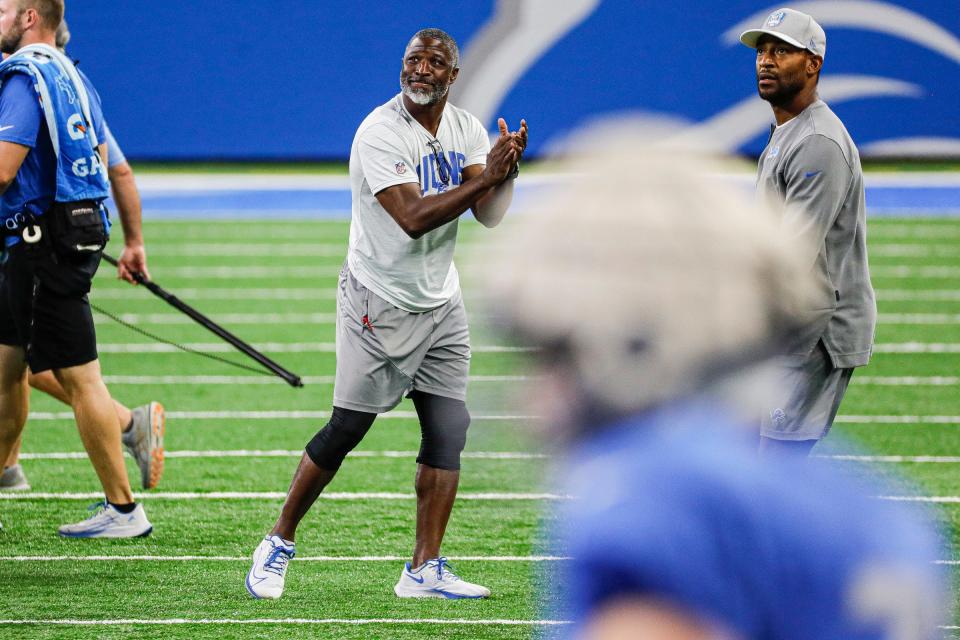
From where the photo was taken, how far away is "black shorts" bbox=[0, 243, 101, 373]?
5223mm

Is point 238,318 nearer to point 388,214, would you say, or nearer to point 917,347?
point 917,347

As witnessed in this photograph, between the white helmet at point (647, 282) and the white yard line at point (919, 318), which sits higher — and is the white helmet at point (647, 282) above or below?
above

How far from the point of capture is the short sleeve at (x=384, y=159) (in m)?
4.55

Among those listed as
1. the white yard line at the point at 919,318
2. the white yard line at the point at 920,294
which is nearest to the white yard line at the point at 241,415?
the white yard line at the point at 919,318

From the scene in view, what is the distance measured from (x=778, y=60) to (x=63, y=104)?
260 centimetres

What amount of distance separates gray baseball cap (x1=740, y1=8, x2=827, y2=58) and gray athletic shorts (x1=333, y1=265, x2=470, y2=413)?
145 centimetres

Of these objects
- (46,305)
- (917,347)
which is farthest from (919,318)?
(46,305)

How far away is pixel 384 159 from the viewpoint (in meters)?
4.58

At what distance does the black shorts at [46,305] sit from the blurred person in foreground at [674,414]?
4170 mm

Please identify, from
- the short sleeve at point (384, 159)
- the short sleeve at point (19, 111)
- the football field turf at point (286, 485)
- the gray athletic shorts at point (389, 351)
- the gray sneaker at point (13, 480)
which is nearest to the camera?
the football field turf at point (286, 485)

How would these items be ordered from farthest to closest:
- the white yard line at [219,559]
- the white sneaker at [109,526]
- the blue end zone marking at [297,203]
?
the blue end zone marking at [297,203] → the white sneaker at [109,526] → the white yard line at [219,559]

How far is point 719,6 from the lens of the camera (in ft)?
66.6

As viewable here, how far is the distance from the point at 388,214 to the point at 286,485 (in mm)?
2363

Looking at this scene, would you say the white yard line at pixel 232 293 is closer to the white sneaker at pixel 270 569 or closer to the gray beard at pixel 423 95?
the white sneaker at pixel 270 569
